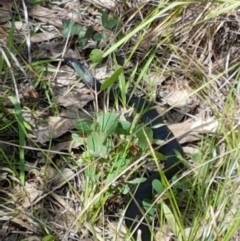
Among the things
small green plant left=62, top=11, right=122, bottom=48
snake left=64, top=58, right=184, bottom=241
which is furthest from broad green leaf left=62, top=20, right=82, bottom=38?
snake left=64, top=58, right=184, bottom=241

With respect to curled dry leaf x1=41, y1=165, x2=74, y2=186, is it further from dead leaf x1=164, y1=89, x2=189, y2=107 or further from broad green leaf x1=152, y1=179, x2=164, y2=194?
dead leaf x1=164, y1=89, x2=189, y2=107

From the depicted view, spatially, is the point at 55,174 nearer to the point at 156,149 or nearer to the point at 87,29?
the point at 156,149

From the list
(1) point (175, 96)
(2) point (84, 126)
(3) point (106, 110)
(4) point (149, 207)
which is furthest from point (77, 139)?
(1) point (175, 96)

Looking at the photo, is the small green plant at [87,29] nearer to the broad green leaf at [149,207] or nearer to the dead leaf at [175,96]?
the dead leaf at [175,96]

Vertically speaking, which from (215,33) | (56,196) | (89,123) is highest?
(215,33)

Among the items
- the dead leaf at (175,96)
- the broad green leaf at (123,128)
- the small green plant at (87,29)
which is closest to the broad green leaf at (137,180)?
the broad green leaf at (123,128)

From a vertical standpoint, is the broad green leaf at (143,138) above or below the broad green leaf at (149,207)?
above

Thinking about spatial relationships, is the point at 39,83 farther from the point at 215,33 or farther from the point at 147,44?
the point at 215,33

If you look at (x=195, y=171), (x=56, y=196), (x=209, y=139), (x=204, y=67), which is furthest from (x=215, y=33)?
(x=56, y=196)

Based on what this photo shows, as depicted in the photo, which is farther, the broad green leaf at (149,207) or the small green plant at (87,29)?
the small green plant at (87,29)
